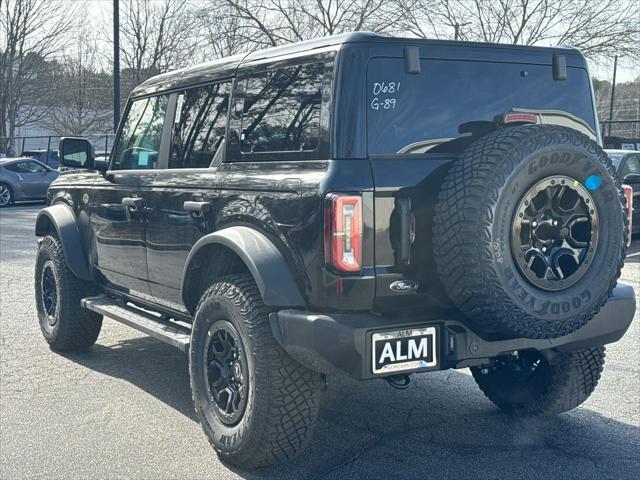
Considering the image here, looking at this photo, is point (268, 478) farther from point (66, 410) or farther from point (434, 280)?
point (66, 410)

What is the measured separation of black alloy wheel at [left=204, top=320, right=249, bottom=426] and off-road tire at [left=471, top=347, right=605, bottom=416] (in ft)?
4.34

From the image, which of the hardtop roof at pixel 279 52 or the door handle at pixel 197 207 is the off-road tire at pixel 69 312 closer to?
the hardtop roof at pixel 279 52

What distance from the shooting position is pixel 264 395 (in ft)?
11.9

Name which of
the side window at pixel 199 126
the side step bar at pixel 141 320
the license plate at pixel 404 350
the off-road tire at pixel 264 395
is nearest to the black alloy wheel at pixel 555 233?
the license plate at pixel 404 350

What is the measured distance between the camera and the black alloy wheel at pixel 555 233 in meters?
3.44

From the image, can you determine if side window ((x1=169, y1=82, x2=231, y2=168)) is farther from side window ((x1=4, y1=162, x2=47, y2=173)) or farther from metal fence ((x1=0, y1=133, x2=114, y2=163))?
metal fence ((x1=0, y1=133, x2=114, y2=163))

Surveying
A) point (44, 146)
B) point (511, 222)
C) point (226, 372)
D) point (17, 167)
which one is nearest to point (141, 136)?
point (226, 372)

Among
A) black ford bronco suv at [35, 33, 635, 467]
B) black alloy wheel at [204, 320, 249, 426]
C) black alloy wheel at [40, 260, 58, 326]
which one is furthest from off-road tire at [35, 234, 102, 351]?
black alloy wheel at [204, 320, 249, 426]

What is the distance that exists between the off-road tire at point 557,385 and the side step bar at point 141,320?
1.64 metres

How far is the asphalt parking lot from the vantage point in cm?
388

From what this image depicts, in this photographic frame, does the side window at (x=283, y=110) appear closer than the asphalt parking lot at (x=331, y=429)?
Yes

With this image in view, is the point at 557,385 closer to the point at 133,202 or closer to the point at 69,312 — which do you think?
the point at 133,202

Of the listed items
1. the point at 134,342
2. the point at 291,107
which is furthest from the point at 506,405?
the point at 134,342

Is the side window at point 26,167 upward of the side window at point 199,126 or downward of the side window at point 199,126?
upward
